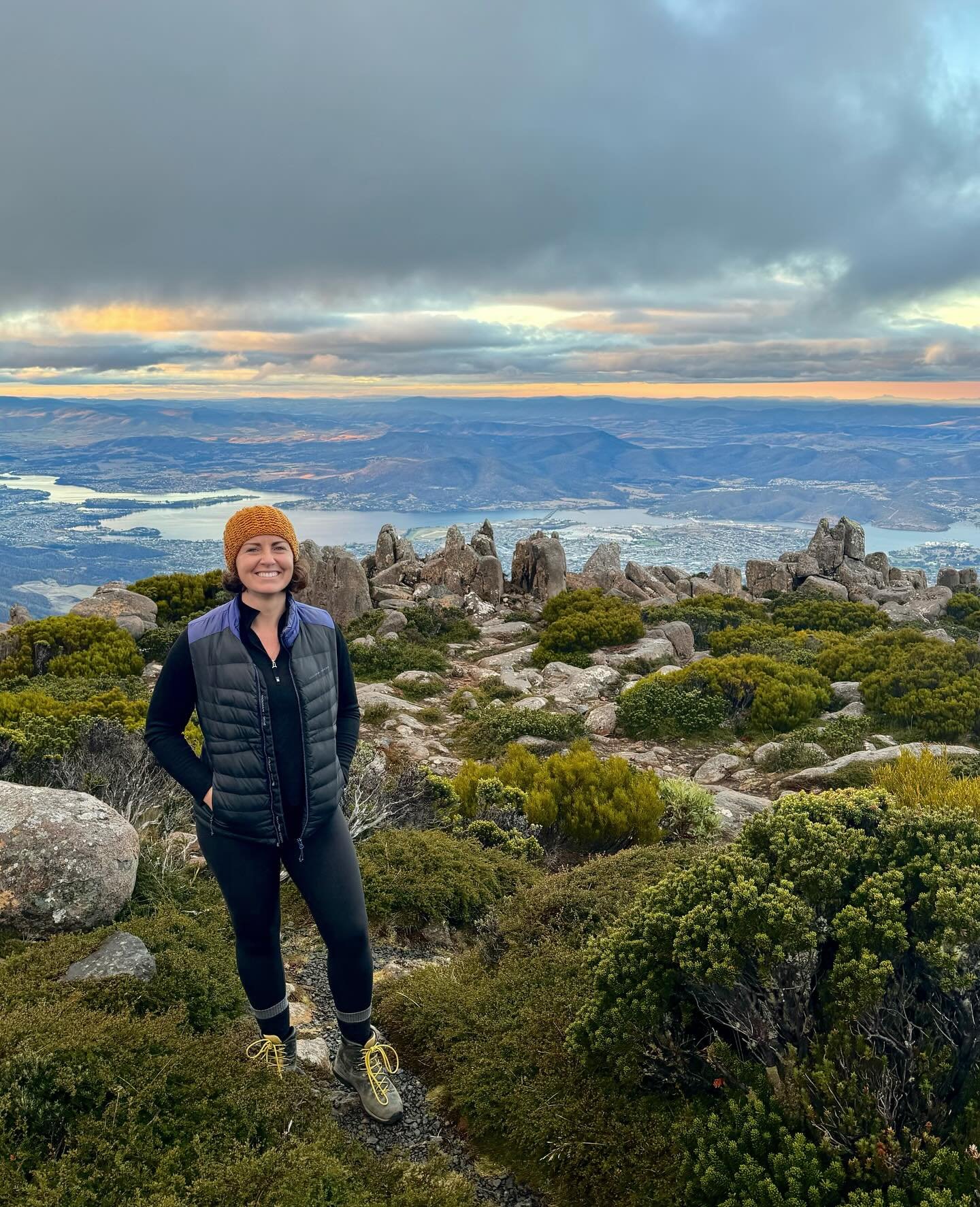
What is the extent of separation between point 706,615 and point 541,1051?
74.9ft

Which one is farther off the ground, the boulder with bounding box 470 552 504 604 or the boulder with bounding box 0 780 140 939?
the boulder with bounding box 0 780 140 939

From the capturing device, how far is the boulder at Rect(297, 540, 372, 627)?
2780 centimetres

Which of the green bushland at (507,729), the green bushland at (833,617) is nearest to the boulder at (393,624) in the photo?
the green bushland at (507,729)

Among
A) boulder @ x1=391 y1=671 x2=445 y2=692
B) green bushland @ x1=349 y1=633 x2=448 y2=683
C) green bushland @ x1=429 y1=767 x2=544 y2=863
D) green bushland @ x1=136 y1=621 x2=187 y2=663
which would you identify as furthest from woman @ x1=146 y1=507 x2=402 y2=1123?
green bushland @ x1=136 y1=621 x2=187 y2=663

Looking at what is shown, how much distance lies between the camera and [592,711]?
53.3ft

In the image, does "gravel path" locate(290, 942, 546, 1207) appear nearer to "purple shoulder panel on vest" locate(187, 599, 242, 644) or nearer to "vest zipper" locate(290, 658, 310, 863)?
"vest zipper" locate(290, 658, 310, 863)

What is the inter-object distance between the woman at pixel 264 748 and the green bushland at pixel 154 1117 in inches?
18.1

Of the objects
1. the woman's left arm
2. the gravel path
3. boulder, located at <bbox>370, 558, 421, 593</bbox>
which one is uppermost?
the woman's left arm

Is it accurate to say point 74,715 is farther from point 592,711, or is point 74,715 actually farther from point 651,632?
point 651,632

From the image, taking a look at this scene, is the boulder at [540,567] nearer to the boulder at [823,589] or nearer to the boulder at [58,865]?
the boulder at [823,589]

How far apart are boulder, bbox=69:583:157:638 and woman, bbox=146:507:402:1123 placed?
18.0 m

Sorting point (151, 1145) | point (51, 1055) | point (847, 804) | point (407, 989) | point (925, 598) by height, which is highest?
point (847, 804)

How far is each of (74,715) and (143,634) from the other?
1104cm

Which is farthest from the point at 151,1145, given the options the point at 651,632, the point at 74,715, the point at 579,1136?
the point at 651,632
